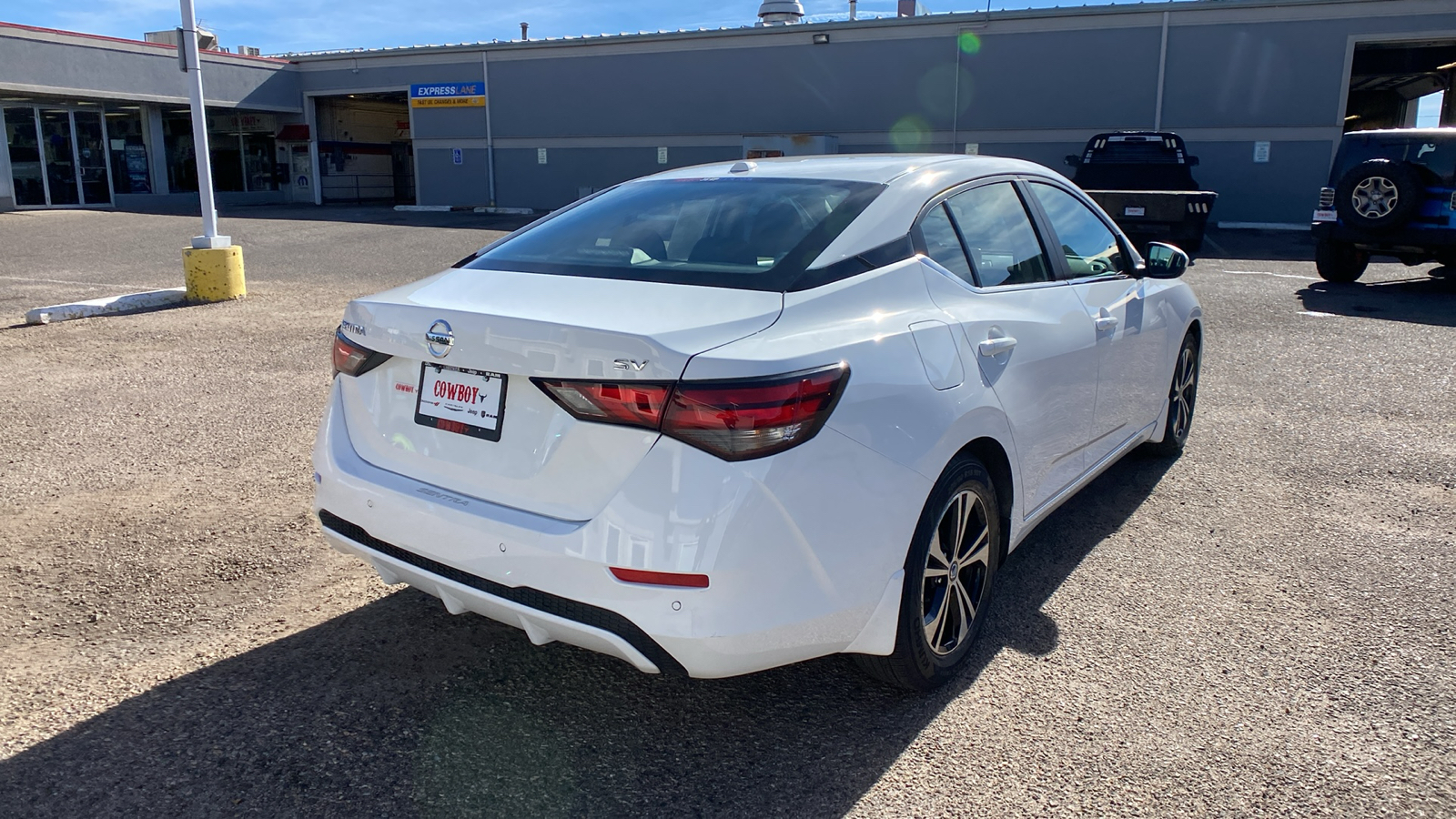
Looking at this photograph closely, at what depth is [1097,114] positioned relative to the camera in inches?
927

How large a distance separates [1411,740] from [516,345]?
2.65 m

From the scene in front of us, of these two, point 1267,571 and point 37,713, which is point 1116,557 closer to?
point 1267,571

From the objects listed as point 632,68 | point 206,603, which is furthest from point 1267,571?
point 632,68

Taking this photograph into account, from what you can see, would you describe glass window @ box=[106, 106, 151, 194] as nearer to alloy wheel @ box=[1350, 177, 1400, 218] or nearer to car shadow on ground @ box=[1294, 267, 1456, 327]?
car shadow on ground @ box=[1294, 267, 1456, 327]

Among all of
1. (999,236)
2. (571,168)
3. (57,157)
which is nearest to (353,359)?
(999,236)

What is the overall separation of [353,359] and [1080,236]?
2918mm

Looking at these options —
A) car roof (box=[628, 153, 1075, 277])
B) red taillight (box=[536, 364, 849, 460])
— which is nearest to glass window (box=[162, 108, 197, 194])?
car roof (box=[628, 153, 1075, 277])

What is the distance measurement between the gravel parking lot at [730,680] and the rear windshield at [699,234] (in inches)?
48.9

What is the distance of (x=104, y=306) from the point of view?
33.0 ft

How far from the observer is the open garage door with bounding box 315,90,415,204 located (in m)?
35.3

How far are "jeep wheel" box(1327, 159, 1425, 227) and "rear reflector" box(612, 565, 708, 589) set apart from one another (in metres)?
12.0

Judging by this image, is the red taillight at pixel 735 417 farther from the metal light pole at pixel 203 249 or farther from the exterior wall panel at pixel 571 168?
the exterior wall panel at pixel 571 168

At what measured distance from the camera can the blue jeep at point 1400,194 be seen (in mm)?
11516

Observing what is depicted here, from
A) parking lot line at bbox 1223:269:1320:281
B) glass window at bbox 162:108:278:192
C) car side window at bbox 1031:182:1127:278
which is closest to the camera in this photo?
car side window at bbox 1031:182:1127:278
